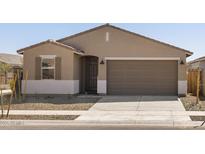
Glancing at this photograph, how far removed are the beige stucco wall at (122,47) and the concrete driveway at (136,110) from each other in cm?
360

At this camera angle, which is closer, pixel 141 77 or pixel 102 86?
pixel 102 86

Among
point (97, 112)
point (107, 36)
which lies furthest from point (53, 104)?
point (107, 36)

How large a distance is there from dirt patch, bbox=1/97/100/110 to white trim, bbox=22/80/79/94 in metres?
0.71

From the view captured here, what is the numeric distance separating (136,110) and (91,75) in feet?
30.2

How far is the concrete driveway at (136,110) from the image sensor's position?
14.1 m

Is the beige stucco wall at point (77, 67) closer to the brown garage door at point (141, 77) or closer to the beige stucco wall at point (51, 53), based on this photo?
the beige stucco wall at point (51, 53)

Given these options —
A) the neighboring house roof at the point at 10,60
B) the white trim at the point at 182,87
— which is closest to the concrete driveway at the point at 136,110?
the white trim at the point at 182,87

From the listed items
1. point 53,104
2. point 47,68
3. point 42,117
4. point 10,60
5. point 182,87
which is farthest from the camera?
point 10,60

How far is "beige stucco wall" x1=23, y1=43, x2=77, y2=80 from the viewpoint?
73.5 feet

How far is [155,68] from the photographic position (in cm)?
2400

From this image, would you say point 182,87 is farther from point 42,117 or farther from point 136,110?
point 42,117

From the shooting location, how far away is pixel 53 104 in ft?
62.7

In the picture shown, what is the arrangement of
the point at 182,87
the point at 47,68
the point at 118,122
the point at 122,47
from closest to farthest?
the point at 118,122, the point at 47,68, the point at 182,87, the point at 122,47

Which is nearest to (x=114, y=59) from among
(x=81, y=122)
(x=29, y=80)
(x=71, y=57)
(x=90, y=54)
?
(x=90, y=54)
